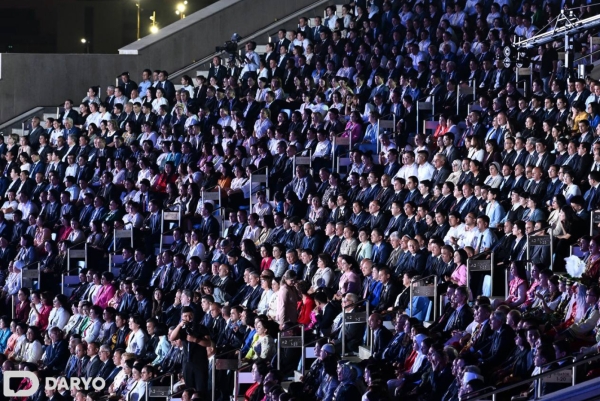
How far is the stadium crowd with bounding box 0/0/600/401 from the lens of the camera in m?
13.9

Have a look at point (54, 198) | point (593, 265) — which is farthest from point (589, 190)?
point (54, 198)

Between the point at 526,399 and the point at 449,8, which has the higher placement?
the point at 449,8

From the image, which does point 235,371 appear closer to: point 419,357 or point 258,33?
point 419,357

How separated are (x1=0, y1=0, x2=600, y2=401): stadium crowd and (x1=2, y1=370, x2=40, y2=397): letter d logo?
74 mm

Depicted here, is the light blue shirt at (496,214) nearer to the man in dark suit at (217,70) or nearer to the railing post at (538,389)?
the railing post at (538,389)

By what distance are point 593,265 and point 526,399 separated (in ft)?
7.64

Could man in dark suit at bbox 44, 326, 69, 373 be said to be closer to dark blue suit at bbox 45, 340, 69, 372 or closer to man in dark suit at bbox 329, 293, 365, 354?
dark blue suit at bbox 45, 340, 69, 372

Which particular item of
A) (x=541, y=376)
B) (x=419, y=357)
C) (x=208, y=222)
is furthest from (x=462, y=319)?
(x=208, y=222)

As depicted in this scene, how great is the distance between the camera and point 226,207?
19.8m

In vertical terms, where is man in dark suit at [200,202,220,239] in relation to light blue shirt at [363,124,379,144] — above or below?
below

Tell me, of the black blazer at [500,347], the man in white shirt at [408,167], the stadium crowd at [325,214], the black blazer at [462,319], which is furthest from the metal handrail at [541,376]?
the man in white shirt at [408,167]

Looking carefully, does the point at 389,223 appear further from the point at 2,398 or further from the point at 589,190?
the point at 2,398

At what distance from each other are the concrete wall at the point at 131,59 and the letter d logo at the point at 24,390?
33.4 feet

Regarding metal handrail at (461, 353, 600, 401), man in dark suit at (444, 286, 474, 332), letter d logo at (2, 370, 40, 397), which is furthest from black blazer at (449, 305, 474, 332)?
letter d logo at (2, 370, 40, 397)
